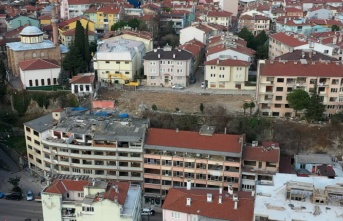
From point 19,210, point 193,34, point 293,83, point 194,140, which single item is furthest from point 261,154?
point 193,34

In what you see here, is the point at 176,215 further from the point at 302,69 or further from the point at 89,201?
the point at 302,69

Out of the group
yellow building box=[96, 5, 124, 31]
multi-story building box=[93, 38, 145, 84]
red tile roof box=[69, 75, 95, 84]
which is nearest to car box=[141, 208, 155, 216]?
red tile roof box=[69, 75, 95, 84]

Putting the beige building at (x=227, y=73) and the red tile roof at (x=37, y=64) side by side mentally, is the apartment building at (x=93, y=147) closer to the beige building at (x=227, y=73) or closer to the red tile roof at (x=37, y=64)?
the red tile roof at (x=37, y=64)

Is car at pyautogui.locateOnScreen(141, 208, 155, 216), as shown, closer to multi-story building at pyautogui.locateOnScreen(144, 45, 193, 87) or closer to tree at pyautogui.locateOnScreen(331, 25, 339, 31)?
multi-story building at pyautogui.locateOnScreen(144, 45, 193, 87)

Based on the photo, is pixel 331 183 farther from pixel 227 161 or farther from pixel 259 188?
pixel 227 161

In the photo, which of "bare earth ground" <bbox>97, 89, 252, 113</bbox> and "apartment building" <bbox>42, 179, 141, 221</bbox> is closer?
"apartment building" <bbox>42, 179, 141, 221</bbox>

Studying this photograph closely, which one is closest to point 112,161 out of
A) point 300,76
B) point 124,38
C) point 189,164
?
point 189,164
